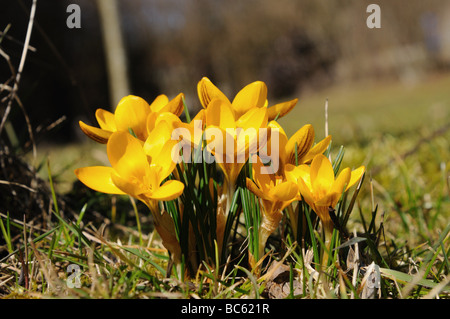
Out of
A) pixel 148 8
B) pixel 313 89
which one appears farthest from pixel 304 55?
pixel 148 8

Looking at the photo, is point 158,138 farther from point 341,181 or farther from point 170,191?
point 341,181

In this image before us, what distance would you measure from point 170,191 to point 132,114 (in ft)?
0.63

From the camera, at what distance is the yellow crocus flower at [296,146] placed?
0.67 metres

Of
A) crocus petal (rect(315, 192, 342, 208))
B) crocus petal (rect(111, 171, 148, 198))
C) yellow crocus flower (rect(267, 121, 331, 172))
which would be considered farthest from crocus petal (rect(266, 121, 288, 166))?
crocus petal (rect(111, 171, 148, 198))

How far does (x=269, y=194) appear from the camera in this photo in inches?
24.8

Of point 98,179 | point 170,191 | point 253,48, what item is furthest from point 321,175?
point 253,48

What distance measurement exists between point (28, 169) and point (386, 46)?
10.5 m

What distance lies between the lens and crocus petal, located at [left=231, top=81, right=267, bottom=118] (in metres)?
0.70

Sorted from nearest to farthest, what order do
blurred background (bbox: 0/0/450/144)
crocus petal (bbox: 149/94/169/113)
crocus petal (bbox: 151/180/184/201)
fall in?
crocus petal (bbox: 151/180/184/201)
crocus petal (bbox: 149/94/169/113)
blurred background (bbox: 0/0/450/144)

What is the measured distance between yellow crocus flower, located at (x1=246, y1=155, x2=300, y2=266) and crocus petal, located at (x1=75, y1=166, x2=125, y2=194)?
20cm

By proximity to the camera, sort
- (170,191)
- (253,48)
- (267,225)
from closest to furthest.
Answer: (170,191) < (267,225) < (253,48)

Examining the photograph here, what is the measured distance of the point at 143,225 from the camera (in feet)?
4.06

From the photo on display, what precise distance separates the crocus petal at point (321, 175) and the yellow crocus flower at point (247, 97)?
116mm

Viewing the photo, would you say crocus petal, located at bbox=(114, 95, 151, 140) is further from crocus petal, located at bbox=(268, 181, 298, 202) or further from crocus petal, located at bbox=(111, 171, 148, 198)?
crocus petal, located at bbox=(268, 181, 298, 202)
